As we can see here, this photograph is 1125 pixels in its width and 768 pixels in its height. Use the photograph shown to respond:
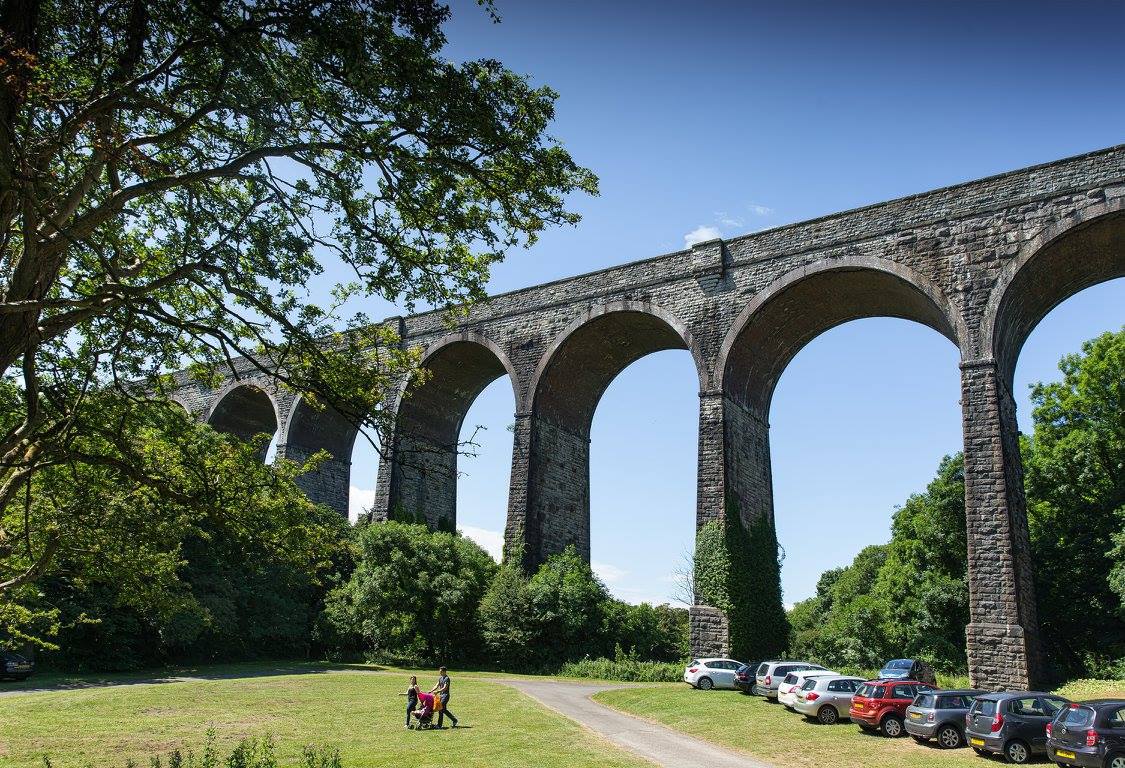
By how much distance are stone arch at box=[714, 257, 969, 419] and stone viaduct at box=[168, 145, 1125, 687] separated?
7 cm

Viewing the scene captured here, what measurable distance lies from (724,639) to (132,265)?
1963 cm

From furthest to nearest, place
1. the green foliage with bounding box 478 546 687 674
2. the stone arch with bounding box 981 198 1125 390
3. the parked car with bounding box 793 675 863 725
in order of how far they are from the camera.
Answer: the green foliage with bounding box 478 546 687 674 → the stone arch with bounding box 981 198 1125 390 → the parked car with bounding box 793 675 863 725

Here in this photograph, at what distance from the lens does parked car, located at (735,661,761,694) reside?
21547 millimetres

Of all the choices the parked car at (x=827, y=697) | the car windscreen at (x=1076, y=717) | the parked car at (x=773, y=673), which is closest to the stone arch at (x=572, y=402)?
the parked car at (x=773, y=673)

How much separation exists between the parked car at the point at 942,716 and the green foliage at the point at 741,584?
995cm

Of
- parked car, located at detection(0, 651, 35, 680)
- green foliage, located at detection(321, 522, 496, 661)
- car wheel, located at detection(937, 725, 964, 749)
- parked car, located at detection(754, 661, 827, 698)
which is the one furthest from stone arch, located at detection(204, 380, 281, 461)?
car wheel, located at detection(937, 725, 964, 749)

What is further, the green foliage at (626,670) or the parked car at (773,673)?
the green foliage at (626,670)

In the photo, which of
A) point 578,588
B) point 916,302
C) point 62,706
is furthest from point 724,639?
point 62,706

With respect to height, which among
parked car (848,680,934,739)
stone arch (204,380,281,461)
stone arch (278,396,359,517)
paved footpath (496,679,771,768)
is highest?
stone arch (204,380,281,461)

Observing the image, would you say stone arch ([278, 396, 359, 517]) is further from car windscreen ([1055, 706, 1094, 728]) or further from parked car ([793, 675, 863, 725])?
car windscreen ([1055, 706, 1094, 728])

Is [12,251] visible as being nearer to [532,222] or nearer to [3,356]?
[3,356]

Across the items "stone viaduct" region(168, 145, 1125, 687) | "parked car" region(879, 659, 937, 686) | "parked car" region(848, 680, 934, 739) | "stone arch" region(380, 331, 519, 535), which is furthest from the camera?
"stone arch" region(380, 331, 519, 535)

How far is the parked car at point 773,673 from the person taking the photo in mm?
19781

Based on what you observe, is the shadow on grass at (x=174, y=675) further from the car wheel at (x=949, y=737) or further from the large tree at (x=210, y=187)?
the car wheel at (x=949, y=737)
